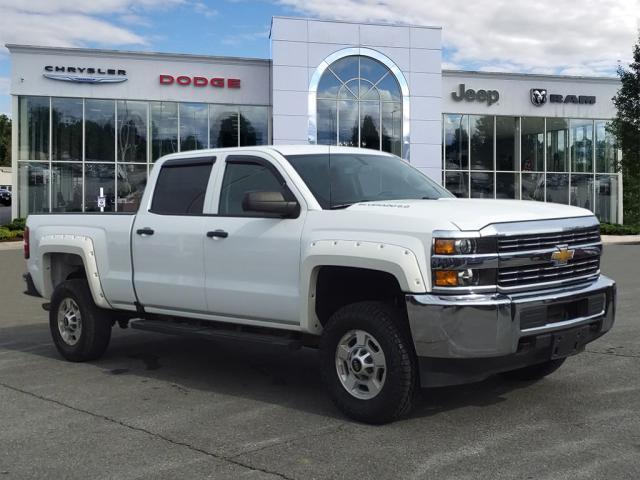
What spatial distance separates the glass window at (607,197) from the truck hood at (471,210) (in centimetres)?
3342

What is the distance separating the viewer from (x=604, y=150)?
36.3 meters

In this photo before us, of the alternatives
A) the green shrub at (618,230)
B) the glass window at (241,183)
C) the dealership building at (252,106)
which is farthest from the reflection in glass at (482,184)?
the glass window at (241,183)

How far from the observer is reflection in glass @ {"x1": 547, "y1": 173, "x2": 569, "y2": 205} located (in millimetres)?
35562

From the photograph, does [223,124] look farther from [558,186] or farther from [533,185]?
[558,186]

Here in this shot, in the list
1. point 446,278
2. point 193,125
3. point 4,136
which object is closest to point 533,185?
point 193,125

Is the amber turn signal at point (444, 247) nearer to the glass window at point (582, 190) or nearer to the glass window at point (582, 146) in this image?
the glass window at point (582, 190)

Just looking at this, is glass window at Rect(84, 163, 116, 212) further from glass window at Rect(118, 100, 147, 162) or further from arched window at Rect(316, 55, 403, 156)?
arched window at Rect(316, 55, 403, 156)

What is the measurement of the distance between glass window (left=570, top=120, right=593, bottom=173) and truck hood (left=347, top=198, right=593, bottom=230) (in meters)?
32.5

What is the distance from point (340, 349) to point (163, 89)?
2757 cm

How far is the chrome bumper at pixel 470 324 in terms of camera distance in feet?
15.0

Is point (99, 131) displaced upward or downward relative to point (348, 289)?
upward

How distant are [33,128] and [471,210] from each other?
→ 93.0 feet

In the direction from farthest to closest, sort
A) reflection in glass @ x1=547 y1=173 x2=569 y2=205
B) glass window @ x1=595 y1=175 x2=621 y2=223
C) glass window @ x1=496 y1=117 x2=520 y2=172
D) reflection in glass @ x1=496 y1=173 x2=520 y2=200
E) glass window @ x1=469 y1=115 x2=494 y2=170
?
1. glass window @ x1=595 y1=175 x2=621 y2=223
2. reflection in glass @ x1=547 y1=173 x2=569 y2=205
3. reflection in glass @ x1=496 y1=173 x2=520 y2=200
4. glass window @ x1=496 y1=117 x2=520 y2=172
5. glass window @ x1=469 y1=115 x2=494 y2=170

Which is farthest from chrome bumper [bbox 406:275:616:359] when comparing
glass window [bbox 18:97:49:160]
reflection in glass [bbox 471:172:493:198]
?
reflection in glass [bbox 471:172:493:198]
